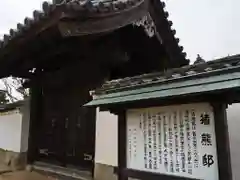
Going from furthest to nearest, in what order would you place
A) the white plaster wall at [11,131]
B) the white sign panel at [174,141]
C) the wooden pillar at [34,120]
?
1. the white plaster wall at [11,131]
2. the wooden pillar at [34,120]
3. the white sign panel at [174,141]

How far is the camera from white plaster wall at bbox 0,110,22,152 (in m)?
8.39

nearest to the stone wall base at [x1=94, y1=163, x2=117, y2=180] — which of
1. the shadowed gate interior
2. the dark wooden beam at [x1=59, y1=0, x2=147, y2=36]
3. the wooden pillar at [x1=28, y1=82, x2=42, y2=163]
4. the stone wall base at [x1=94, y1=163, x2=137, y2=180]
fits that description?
the stone wall base at [x1=94, y1=163, x2=137, y2=180]

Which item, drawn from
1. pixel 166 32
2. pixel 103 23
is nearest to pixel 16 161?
pixel 103 23

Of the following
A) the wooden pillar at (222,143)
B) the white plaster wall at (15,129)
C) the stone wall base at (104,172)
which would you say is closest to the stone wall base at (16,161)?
the white plaster wall at (15,129)

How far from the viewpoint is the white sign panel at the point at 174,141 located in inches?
108

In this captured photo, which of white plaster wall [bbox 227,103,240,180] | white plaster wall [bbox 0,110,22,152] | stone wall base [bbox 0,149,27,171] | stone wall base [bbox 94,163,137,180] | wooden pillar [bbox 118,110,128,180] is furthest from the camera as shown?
white plaster wall [bbox 0,110,22,152]

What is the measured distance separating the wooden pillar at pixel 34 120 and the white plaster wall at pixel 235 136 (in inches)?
214

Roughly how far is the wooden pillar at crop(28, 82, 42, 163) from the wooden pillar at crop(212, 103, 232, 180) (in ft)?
19.8

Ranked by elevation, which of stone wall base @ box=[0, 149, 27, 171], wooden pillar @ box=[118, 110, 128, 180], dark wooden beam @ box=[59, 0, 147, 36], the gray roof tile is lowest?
stone wall base @ box=[0, 149, 27, 171]

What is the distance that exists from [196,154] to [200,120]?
365mm

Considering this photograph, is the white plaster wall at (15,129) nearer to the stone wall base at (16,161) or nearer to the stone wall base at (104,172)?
the stone wall base at (16,161)

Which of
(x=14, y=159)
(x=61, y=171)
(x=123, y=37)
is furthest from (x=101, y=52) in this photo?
(x=14, y=159)

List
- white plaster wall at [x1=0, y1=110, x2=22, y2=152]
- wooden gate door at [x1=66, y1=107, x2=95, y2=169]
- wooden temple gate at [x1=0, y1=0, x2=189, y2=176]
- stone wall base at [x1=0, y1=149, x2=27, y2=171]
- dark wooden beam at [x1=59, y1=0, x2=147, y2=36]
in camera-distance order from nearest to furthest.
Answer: dark wooden beam at [x1=59, y1=0, x2=147, y2=36], wooden temple gate at [x1=0, y1=0, x2=189, y2=176], wooden gate door at [x1=66, y1=107, x2=95, y2=169], stone wall base at [x1=0, y1=149, x2=27, y2=171], white plaster wall at [x1=0, y1=110, x2=22, y2=152]

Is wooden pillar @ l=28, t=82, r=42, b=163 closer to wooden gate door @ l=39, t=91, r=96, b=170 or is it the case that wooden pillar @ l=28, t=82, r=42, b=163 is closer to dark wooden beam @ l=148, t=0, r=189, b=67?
wooden gate door @ l=39, t=91, r=96, b=170
